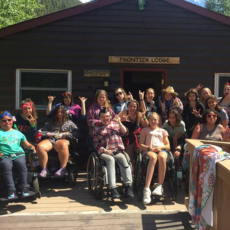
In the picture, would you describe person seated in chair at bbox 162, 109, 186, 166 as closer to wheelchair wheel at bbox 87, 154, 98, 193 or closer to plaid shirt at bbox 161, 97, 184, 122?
plaid shirt at bbox 161, 97, 184, 122

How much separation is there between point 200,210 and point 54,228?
5.05ft

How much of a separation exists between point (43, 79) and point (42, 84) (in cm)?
11

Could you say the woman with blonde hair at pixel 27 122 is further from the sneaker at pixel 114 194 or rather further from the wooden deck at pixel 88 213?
the sneaker at pixel 114 194

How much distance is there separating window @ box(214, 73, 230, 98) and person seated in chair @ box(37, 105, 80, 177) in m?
3.18

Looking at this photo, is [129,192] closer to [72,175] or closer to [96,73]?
[72,175]

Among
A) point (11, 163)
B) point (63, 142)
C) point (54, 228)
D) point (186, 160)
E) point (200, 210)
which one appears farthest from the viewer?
point (63, 142)

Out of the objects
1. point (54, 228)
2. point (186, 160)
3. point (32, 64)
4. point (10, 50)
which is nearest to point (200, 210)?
point (186, 160)

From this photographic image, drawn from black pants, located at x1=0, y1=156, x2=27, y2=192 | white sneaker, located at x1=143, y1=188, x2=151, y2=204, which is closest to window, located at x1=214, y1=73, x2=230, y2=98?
white sneaker, located at x1=143, y1=188, x2=151, y2=204

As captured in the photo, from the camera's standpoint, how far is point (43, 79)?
5.36 m

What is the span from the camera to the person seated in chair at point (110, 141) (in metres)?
3.45

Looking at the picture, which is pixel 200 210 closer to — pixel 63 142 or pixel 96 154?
pixel 96 154

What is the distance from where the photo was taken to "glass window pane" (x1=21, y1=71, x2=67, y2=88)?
5.31m

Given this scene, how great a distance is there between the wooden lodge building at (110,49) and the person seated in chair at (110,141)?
1.71m

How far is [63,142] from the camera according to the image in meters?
3.85
